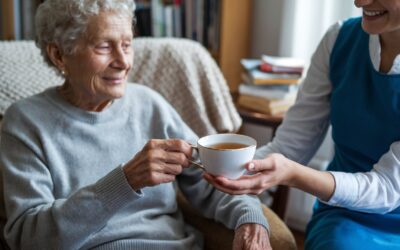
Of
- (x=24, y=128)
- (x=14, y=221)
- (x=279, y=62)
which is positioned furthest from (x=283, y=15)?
(x=14, y=221)

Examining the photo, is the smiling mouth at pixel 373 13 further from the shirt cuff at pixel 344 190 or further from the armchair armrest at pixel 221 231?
the armchair armrest at pixel 221 231

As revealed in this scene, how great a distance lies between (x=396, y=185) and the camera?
1.22 meters

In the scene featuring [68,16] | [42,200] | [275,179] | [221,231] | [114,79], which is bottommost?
[221,231]

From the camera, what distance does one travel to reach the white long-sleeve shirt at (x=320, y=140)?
121 cm

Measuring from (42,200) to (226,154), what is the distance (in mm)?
540

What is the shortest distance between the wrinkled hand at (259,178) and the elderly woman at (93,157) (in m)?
0.14

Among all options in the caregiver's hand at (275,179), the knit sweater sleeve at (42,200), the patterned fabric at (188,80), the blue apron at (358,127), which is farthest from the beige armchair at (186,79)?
the caregiver's hand at (275,179)

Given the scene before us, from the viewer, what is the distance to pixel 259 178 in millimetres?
1104

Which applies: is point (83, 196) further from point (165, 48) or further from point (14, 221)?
point (165, 48)

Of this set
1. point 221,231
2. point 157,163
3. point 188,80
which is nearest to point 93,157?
point 157,163

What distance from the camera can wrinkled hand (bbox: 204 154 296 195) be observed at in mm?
1067

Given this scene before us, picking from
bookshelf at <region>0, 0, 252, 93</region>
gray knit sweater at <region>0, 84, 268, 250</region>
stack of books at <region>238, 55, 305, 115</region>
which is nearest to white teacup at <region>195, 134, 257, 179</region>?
gray knit sweater at <region>0, 84, 268, 250</region>

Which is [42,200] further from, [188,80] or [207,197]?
[188,80]

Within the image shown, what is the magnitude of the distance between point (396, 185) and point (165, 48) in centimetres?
107
